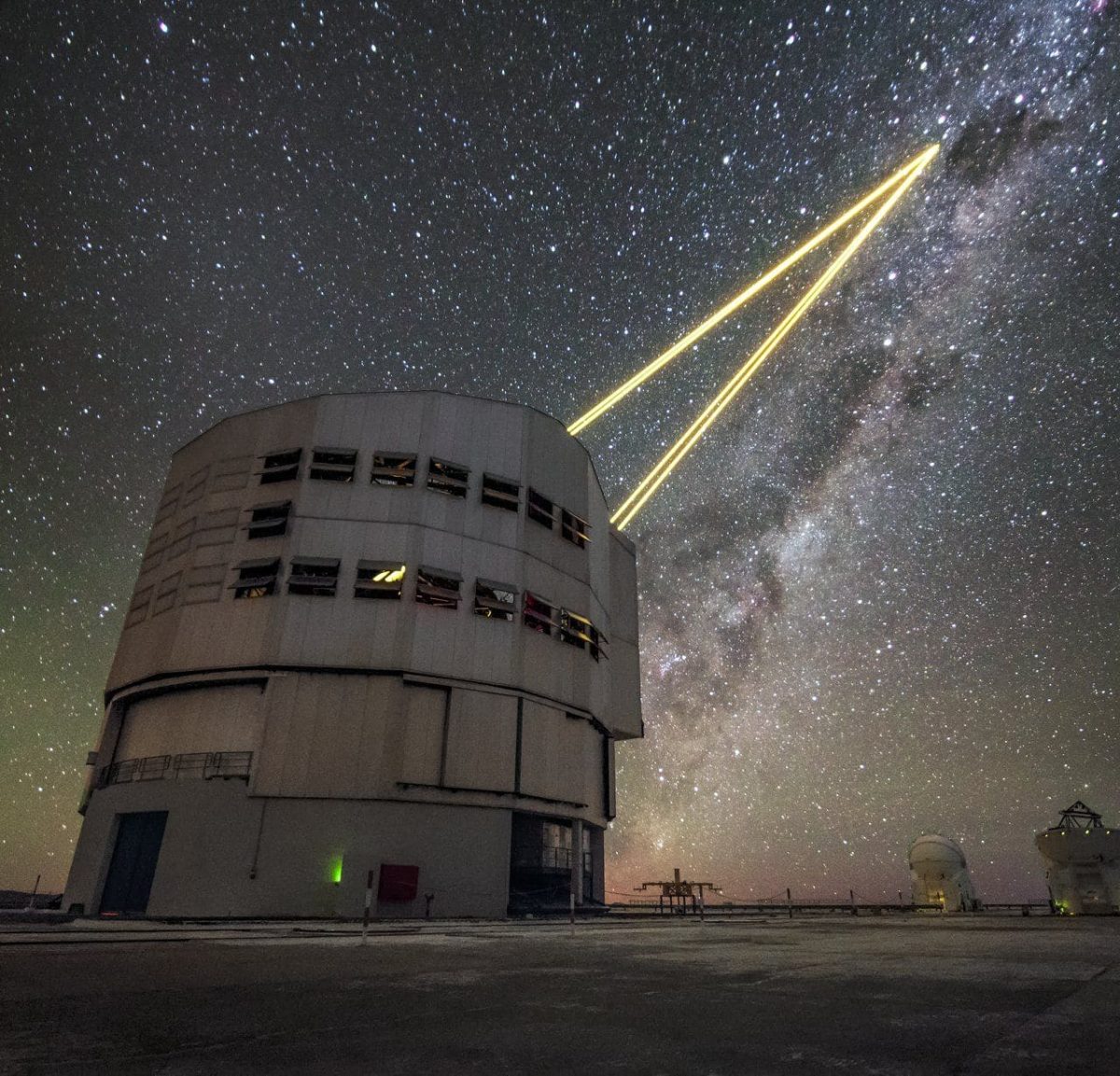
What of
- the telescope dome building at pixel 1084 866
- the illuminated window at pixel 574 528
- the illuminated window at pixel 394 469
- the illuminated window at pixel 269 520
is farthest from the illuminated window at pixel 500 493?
the telescope dome building at pixel 1084 866

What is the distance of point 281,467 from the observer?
31000mm

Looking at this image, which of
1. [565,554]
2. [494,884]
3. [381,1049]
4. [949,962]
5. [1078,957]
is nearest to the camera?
[381,1049]

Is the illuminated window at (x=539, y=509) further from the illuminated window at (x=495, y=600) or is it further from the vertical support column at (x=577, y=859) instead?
the vertical support column at (x=577, y=859)

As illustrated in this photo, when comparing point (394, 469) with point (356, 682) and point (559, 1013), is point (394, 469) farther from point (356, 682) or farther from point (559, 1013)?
point (559, 1013)

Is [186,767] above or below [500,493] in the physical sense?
below

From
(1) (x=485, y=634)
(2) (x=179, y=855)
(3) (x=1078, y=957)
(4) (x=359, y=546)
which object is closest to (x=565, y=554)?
(1) (x=485, y=634)

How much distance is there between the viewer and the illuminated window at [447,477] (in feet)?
103

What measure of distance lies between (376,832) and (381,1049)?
2419 cm

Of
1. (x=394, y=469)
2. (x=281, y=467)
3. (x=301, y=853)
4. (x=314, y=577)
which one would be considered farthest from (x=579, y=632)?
(x=281, y=467)

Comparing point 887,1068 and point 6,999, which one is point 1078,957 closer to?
point 887,1068

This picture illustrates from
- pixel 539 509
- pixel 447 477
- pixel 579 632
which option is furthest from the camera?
pixel 539 509

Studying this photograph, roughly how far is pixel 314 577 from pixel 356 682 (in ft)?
15.5

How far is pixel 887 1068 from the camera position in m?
2.79

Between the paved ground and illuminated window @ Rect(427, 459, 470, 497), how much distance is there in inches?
968
